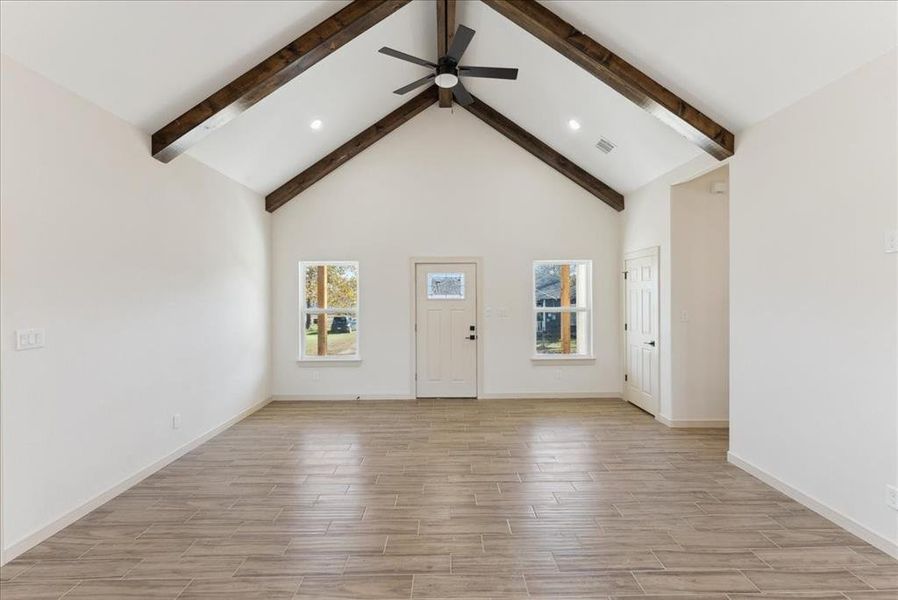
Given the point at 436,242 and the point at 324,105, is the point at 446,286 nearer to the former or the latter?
the point at 436,242

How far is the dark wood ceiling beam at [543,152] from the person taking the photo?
6.23m

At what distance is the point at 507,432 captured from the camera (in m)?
4.93

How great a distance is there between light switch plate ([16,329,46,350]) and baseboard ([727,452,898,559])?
4.89 metres

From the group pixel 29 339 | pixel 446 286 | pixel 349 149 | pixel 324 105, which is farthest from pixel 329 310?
pixel 29 339

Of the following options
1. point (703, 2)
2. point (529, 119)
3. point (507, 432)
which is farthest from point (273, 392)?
point (703, 2)

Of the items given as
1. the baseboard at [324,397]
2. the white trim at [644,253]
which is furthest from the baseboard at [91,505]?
the white trim at [644,253]

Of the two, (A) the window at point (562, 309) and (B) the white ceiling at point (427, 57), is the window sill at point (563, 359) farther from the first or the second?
(B) the white ceiling at point (427, 57)

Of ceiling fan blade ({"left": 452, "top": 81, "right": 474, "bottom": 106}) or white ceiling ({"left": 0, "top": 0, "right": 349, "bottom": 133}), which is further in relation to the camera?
ceiling fan blade ({"left": 452, "top": 81, "right": 474, "bottom": 106})

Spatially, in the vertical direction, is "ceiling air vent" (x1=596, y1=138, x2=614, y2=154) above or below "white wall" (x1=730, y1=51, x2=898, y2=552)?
above

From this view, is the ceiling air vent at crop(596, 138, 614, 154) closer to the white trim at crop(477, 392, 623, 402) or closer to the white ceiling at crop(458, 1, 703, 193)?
the white ceiling at crop(458, 1, 703, 193)

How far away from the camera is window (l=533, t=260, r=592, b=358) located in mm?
6645

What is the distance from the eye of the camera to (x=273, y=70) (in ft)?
12.4

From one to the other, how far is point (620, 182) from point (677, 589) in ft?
15.9

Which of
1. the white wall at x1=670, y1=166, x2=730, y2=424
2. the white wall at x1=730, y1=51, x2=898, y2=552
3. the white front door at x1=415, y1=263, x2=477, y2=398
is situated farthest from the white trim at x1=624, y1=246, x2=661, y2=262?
the white front door at x1=415, y1=263, x2=477, y2=398
